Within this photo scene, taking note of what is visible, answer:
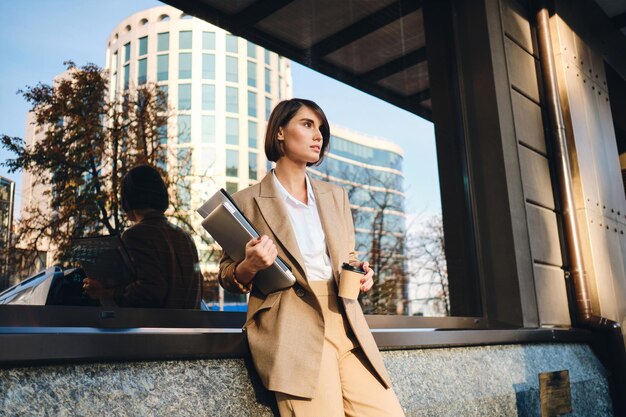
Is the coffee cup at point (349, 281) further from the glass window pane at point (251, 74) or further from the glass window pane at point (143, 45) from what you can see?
the glass window pane at point (251, 74)

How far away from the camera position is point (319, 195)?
268cm

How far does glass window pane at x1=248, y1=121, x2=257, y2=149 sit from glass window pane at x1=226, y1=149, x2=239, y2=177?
0.13 meters

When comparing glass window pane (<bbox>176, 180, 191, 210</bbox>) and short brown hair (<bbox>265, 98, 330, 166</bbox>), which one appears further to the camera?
glass window pane (<bbox>176, 180, 191, 210</bbox>)

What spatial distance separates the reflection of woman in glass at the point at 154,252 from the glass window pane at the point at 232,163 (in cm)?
49

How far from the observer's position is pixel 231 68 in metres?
3.86

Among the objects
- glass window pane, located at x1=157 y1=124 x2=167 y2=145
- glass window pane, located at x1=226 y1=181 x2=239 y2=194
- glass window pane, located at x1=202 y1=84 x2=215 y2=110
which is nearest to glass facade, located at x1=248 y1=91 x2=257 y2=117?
glass window pane, located at x1=202 y1=84 x2=215 y2=110

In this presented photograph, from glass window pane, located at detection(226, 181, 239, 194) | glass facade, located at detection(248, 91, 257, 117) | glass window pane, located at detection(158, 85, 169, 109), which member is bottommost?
glass window pane, located at detection(226, 181, 239, 194)

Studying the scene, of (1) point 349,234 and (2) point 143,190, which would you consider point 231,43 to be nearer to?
(2) point 143,190

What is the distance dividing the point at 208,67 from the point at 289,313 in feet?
6.55

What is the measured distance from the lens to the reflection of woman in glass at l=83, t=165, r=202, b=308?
119 inches

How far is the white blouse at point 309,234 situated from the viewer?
2484mm

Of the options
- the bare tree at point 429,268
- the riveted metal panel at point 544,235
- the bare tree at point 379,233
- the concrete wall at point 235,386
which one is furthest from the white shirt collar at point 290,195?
the riveted metal panel at point 544,235

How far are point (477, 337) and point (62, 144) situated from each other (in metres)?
3.05

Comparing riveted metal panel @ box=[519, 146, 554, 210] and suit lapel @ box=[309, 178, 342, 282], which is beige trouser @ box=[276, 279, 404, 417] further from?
riveted metal panel @ box=[519, 146, 554, 210]
